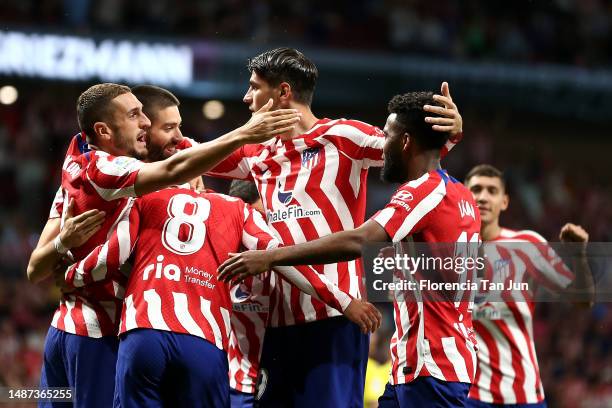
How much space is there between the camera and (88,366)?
4758 mm

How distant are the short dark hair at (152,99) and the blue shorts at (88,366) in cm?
130

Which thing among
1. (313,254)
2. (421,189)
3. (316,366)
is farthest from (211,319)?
(421,189)

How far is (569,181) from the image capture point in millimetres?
16750

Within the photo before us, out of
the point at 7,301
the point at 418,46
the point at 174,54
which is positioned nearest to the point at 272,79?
the point at 7,301

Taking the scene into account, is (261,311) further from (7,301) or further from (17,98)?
(17,98)

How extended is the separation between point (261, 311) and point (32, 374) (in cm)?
571

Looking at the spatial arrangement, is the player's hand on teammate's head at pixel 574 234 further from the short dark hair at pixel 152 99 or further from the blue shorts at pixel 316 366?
the short dark hair at pixel 152 99

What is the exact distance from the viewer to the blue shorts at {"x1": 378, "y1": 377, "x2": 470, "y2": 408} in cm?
455

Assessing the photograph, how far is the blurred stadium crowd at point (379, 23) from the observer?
47.2 feet

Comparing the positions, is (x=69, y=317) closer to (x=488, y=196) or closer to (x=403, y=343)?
(x=403, y=343)

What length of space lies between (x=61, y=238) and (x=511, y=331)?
133 inches

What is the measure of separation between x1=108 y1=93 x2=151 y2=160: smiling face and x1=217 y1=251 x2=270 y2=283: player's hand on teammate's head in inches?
37.3

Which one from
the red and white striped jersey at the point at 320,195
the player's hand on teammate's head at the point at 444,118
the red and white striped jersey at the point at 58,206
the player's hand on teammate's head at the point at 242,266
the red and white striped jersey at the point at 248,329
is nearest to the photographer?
the player's hand on teammate's head at the point at 242,266

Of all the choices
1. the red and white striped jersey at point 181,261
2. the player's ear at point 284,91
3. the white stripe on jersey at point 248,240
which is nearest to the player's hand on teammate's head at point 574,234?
the red and white striped jersey at point 181,261
